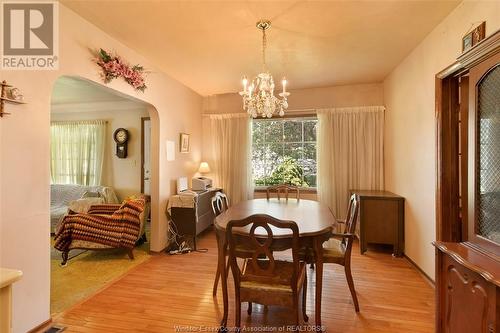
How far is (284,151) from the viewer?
4637 mm

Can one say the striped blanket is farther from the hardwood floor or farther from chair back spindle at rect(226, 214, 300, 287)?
chair back spindle at rect(226, 214, 300, 287)

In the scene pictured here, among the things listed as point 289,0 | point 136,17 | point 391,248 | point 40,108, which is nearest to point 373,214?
point 391,248

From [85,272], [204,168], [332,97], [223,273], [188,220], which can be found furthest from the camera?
[204,168]

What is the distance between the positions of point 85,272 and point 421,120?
4.25m

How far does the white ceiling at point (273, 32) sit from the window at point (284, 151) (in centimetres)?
116

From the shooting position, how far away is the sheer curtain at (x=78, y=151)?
4.92m

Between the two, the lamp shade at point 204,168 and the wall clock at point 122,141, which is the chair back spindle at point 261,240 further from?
the wall clock at point 122,141

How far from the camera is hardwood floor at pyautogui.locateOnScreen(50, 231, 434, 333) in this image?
6.45 feet

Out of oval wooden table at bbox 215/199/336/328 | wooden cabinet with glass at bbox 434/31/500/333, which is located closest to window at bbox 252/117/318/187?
oval wooden table at bbox 215/199/336/328

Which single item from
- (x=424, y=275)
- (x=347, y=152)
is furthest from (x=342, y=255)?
(x=347, y=152)

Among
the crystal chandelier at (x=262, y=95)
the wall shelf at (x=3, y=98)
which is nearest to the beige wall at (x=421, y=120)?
the crystal chandelier at (x=262, y=95)

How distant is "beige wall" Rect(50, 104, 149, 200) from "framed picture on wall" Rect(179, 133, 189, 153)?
1.27 m

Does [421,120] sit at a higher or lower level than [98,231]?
higher

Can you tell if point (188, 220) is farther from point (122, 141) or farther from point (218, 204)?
point (122, 141)
